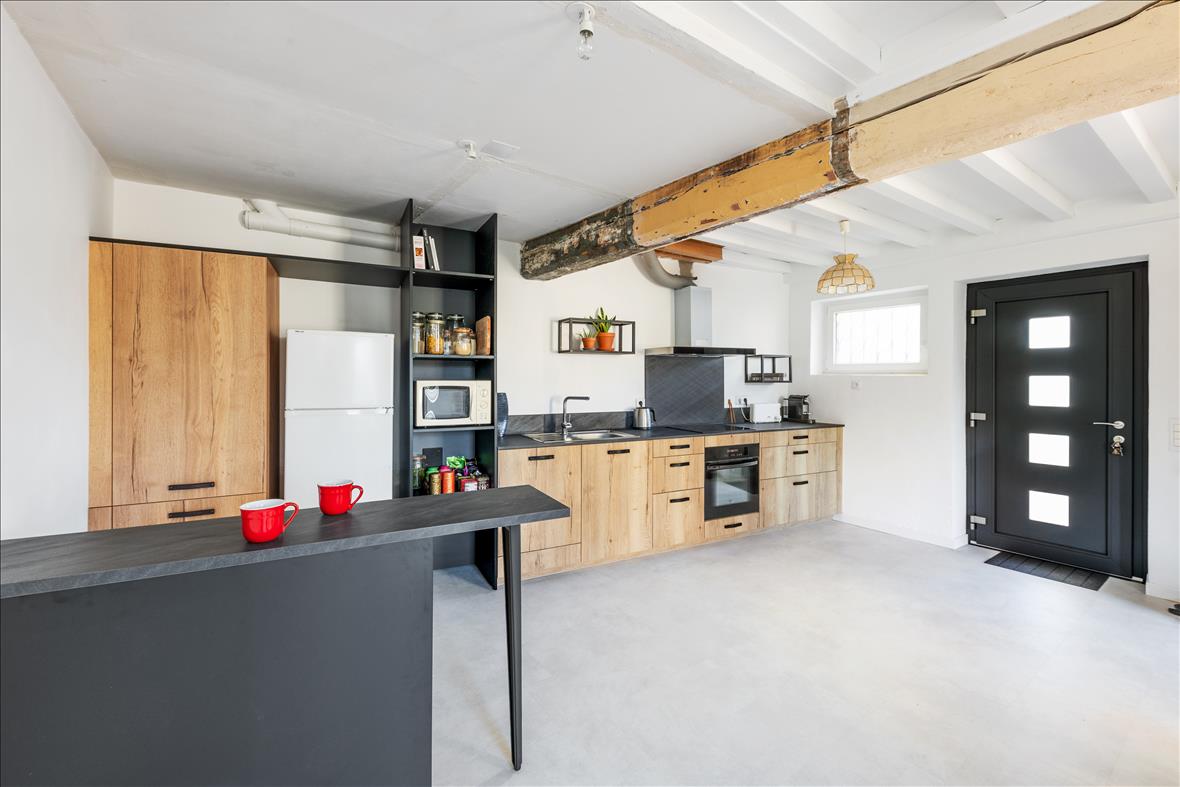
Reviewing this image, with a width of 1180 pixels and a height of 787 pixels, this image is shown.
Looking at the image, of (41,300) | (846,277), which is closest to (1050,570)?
(846,277)

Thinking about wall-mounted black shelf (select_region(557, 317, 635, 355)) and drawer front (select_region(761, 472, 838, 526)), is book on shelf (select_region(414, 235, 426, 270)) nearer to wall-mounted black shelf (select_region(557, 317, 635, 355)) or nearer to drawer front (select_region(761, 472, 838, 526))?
wall-mounted black shelf (select_region(557, 317, 635, 355))

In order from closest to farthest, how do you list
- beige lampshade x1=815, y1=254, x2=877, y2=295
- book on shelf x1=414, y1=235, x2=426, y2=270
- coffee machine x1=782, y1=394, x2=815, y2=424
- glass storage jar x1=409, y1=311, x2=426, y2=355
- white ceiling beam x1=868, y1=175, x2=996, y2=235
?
white ceiling beam x1=868, y1=175, x2=996, y2=235, book on shelf x1=414, y1=235, x2=426, y2=270, glass storage jar x1=409, y1=311, x2=426, y2=355, beige lampshade x1=815, y1=254, x2=877, y2=295, coffee machine x1=782, y1=394, x2=815, y2=424

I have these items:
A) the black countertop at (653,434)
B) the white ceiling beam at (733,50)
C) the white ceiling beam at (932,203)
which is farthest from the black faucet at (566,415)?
the white ceiling beam at (733,50)

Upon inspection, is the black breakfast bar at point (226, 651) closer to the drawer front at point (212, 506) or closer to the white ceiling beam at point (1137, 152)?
the drawer front at point (212, 506)

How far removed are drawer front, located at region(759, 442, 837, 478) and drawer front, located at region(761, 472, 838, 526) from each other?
6cm

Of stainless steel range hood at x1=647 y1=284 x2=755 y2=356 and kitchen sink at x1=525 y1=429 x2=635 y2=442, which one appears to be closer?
kitchen sink at x1=525 y1=429 x2=635 y2=442

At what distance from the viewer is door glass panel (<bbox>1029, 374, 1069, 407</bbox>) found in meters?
3.93

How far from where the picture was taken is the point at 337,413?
3.07 metres

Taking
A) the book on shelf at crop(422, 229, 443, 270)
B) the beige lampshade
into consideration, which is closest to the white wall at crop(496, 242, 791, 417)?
the book on shelf at crop(422, 229, 443, 270)

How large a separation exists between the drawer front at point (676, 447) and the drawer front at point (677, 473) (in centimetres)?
4

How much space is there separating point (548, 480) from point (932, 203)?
3.18 meters

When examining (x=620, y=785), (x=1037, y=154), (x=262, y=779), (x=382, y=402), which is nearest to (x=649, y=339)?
(x=382, y=402)

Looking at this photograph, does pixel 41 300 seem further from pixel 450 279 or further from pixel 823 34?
pixel 823 34

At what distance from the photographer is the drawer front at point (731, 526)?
14.4 feet
